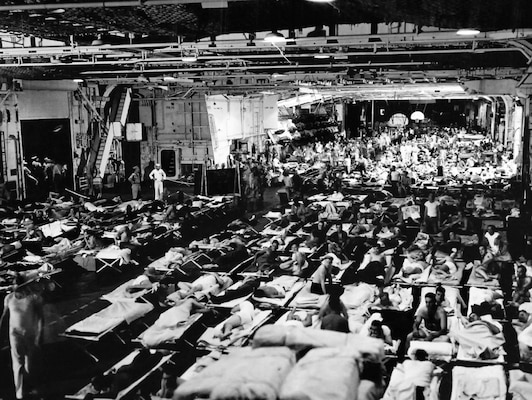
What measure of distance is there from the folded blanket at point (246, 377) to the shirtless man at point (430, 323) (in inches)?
139

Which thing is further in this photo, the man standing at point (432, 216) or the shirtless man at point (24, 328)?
the man standing at point (432, 216)

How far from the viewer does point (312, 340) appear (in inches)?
178

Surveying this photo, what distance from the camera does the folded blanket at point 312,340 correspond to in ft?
14.5

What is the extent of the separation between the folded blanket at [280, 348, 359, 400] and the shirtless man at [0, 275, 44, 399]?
4.34m

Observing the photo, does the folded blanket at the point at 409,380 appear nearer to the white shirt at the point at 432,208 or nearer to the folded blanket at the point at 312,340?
the folded blanket at the point at 312,340

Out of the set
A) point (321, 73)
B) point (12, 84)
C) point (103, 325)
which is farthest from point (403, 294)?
point (12, 84)

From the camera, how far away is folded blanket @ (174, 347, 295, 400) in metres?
3.76

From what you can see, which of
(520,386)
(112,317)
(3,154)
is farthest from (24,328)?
(3,154)

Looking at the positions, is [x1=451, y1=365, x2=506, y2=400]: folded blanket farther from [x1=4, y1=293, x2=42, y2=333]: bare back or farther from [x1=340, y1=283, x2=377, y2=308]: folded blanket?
[x1=4, y1=293, x2=42, y2=333]: bare back

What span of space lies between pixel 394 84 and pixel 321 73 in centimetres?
628

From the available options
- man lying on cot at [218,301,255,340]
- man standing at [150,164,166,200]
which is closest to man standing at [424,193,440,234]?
man lying on cot at [218,301,255,340]

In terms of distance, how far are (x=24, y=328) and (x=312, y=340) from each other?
4.27 metres

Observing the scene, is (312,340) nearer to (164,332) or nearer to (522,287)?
(164,332)

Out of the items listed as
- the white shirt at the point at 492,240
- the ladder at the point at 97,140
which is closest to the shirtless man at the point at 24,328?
the white shirt at the point at 492,240
